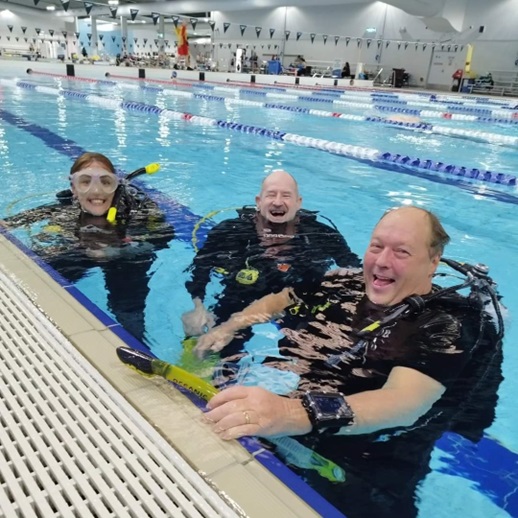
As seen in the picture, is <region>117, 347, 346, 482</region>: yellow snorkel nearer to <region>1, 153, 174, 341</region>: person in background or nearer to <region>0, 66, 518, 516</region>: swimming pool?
<region>0, 66, 518, 516</region>: swimming pool

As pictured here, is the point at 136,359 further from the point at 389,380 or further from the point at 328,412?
the point at 389,380

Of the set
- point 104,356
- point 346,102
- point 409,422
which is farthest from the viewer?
point 346,102

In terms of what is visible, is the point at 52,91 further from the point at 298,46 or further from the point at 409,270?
the point at 298,46

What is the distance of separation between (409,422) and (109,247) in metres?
2.30

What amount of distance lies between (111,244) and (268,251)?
103cm

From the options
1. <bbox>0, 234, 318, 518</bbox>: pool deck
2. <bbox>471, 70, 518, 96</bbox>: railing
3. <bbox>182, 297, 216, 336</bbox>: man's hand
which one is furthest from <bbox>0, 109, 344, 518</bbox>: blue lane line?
<bbox>471, 70, 518, 96</bbox>: railing

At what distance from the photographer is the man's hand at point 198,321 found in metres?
2.50

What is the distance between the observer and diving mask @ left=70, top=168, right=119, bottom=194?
3.11 meters

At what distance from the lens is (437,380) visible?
1.63 metres

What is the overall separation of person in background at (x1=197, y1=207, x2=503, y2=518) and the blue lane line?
0.28 ft

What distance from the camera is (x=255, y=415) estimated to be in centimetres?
142

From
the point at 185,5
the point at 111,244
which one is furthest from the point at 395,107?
the point at 185,5

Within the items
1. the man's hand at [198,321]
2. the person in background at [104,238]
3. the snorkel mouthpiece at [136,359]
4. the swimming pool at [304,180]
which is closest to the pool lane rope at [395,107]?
the swimming pool at [304,180]

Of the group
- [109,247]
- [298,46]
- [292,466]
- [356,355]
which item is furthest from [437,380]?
[298,46]
